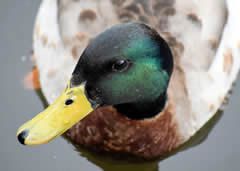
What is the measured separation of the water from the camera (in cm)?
325

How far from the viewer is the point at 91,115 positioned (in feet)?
9.39

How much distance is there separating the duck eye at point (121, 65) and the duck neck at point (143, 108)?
382mm

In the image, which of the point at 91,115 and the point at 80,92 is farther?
the point at 91,115

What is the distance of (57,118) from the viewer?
228cm

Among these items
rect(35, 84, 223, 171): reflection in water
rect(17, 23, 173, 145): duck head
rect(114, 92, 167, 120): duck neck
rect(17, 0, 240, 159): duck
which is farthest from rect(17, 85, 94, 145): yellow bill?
rect(35, 84, 223, 171): reflection in water

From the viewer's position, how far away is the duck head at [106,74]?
2215mm

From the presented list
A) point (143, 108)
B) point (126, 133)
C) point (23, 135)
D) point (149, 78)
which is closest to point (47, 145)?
point (126, 133)

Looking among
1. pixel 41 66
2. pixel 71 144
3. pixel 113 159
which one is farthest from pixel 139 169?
pixel 41 66

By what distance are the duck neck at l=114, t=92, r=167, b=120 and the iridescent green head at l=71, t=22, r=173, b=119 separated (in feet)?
0.44

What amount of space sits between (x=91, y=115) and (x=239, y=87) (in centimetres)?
129

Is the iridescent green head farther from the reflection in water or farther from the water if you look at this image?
the water

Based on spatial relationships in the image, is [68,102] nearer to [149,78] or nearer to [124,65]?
[124,65]

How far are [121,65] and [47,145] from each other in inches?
50.5

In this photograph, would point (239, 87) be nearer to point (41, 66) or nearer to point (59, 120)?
point (41, 66)
